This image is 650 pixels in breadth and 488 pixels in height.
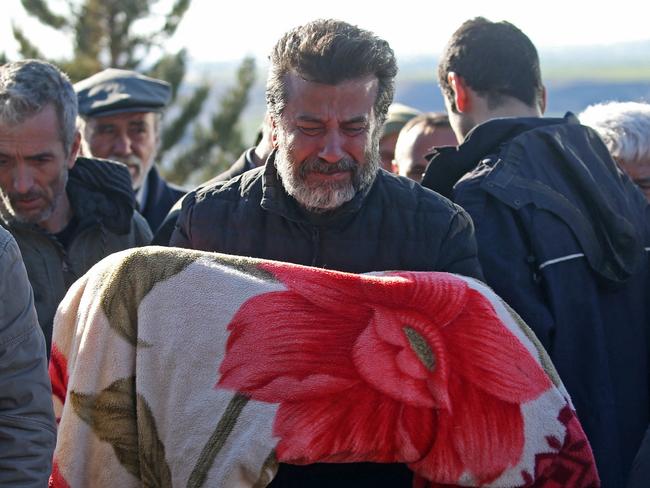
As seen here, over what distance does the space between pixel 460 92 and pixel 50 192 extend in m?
1.40

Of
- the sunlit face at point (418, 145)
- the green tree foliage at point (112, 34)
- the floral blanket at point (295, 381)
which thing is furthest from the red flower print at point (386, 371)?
the green tree foliage at point (112, 34)

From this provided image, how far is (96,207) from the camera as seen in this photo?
381cm

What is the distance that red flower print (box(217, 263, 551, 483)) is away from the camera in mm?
2521

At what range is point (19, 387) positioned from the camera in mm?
2348

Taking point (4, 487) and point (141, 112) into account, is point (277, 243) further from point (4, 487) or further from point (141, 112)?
point (141, 112)

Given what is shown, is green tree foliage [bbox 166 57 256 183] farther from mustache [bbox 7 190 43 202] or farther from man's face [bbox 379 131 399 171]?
mustache [bbox 7 190 43 202]

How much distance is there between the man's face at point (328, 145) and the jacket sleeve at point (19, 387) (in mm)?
853

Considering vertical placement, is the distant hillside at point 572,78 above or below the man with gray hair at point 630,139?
below

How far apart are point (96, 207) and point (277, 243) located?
1047 millimetres

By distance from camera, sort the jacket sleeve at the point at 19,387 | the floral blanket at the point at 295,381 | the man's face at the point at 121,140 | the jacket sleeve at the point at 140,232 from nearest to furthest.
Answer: the jacket sleeve at the point at 19,387 → the floral blanket at the point at 295,381 → the jacket sleeve at the point at 140,232 → the man's face at the point at 121,140

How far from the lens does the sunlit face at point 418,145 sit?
492 cm

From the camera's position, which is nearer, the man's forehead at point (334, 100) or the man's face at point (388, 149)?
the man's forehead at point (334, 100)

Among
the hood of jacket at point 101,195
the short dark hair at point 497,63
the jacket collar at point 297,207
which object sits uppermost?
the short dark hair at point 497,63

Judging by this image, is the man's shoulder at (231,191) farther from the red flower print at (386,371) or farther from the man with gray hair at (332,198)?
the red flower print at (386,371)
